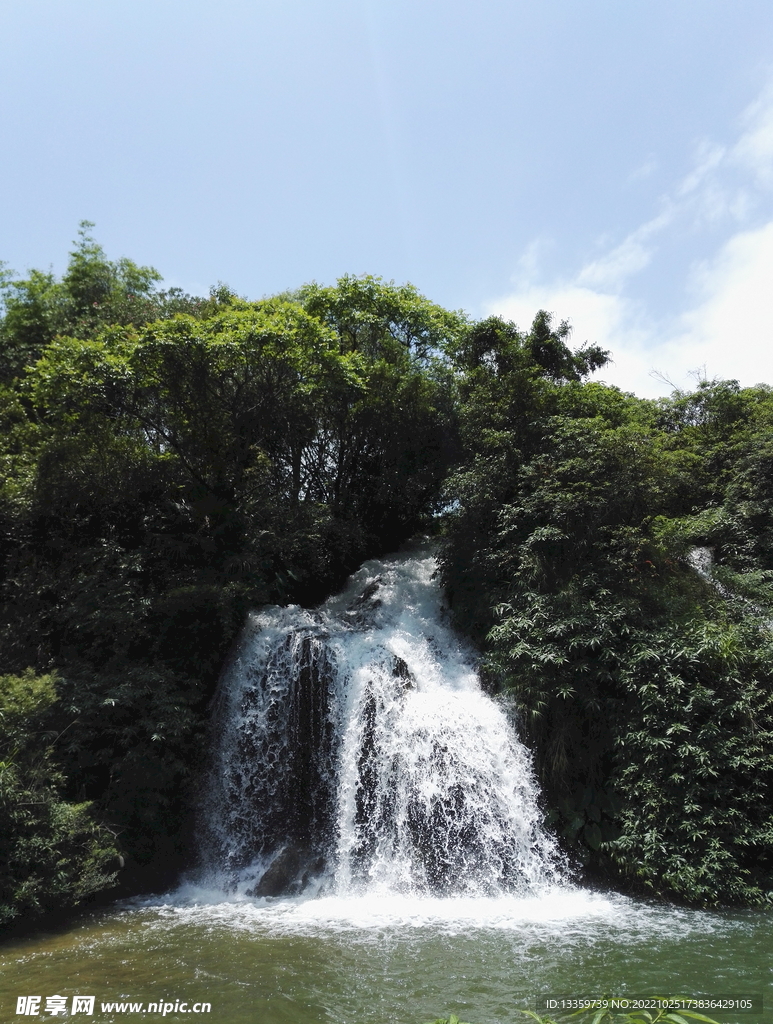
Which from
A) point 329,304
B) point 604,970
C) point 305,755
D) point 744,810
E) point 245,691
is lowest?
point 604,970

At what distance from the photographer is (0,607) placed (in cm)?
1203

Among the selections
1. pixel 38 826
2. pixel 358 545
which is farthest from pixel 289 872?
pixel 358 545

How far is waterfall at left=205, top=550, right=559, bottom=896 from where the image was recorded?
875 centimetres

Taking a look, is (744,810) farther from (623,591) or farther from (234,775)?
(234,775)

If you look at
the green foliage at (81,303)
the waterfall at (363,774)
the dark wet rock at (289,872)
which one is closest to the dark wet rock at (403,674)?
the waterfall at (363,774)

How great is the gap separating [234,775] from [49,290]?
50.5 ft

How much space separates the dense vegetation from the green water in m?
0.85

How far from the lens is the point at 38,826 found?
25.8 ft

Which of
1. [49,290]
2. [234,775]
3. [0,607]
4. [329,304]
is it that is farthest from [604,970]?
[49,290]

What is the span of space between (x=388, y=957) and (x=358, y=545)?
9.62 m

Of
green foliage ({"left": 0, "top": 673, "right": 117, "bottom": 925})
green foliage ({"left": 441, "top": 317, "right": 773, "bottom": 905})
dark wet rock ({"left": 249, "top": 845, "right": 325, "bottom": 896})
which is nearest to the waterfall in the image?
dark wet rock ({"left": 249, "top": 845, "right": 325, "bottom": 896})

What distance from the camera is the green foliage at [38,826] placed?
7.50 m

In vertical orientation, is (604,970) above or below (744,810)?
below

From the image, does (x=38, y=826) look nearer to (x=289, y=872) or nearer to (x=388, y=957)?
(x=289, y=872)
